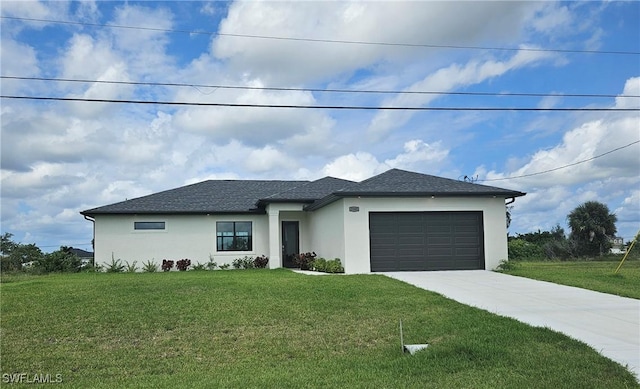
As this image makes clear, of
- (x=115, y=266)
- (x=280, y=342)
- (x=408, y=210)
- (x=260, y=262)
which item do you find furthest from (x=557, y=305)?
(x=115, y=266)

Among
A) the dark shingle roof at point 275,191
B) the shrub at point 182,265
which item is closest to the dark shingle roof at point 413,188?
the dark shingle roof at point 275,191

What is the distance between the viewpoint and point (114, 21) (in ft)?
48.3

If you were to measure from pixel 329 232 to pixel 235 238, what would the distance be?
6.20 meters

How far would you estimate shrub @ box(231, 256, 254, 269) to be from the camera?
24.1 metres

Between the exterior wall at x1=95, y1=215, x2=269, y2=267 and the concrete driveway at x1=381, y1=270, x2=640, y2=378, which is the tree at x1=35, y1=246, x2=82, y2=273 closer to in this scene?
the exterior wall at x1=95, y1=215, x2=269, y2=267

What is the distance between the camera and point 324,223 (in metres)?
21.0

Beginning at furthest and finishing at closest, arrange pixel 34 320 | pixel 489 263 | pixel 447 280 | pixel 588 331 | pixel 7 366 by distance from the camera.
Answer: pixel 489 263 → pixel 447 280 → pixel 34 320 → pixel 588 331 → pixel 7 366

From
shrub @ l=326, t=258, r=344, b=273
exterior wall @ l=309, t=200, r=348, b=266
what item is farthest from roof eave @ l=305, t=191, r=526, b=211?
shrub @ l=326, t=258, r=344, b=273

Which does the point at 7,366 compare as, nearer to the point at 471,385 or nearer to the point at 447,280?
the point at 471,385

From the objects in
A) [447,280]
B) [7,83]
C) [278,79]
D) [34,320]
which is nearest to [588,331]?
[447,280]

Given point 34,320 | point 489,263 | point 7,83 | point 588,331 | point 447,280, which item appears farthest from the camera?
point 489,263

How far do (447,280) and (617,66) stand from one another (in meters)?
9.38

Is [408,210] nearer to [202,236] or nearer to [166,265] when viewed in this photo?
[202,236]

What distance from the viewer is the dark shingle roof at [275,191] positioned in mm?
18047
